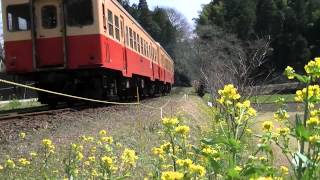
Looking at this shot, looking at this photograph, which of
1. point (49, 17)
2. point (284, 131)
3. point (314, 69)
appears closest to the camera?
point (314, 69)

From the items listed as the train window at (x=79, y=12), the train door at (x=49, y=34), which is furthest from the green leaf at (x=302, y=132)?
the train door at (x=49, y=34)

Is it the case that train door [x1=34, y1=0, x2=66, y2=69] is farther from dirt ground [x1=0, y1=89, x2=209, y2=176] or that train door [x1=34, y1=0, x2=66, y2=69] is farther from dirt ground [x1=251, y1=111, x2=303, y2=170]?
dirt ground [x1=251, y1=111, x2=303, y2=170]

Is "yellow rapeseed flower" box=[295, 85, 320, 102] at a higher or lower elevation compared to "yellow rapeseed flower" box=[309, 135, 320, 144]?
higher

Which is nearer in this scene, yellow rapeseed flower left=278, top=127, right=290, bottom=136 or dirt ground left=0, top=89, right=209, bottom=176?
yellow rapeseed flower left=278, top=127, right=290, bottom=136

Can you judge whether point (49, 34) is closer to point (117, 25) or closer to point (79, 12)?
point (79, 12)

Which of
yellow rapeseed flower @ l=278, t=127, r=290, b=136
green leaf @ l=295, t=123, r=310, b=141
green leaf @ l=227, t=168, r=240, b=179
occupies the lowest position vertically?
green leaf @ l=227, t=168, r=240, b=179

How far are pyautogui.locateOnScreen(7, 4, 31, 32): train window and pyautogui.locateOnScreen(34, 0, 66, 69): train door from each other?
222mm

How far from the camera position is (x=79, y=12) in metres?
13.3

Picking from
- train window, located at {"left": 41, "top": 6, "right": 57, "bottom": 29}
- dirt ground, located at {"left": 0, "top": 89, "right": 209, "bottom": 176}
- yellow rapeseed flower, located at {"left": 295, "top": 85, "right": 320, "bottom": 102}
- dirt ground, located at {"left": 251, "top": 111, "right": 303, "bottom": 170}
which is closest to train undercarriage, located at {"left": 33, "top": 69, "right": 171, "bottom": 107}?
train window, located at {"left": 41, "top": 6, "right": 57, "bottom": 29}

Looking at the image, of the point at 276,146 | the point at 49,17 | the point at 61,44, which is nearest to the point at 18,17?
the point at 49,17

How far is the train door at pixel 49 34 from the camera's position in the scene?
13.3 meters

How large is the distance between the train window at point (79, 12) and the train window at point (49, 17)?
34 centimetres

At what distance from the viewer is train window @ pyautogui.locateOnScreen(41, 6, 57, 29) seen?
1341 centimetres

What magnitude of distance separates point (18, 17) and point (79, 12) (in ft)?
4.77
